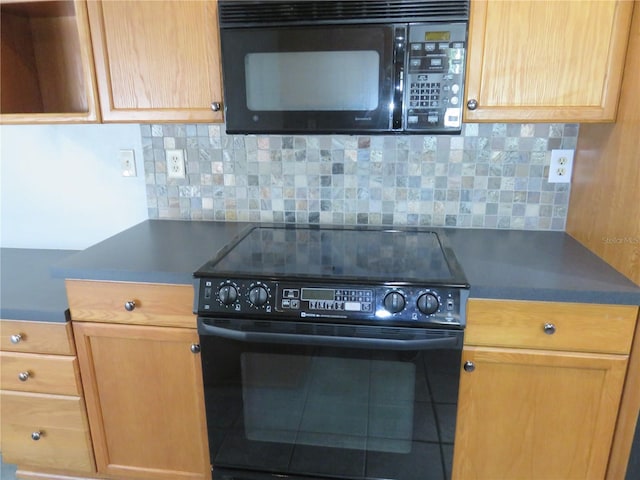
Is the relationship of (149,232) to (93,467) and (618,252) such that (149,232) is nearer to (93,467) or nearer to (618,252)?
(93,467)

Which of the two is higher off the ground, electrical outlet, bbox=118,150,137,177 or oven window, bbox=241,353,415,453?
electrical outlet, bbox=118,150,137,177

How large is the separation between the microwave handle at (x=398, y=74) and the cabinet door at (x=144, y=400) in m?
0.87

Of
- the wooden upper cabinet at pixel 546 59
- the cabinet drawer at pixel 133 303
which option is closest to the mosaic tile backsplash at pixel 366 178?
the wooden upper cabinet at pixel 546 59

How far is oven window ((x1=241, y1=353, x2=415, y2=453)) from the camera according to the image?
122 centimetres

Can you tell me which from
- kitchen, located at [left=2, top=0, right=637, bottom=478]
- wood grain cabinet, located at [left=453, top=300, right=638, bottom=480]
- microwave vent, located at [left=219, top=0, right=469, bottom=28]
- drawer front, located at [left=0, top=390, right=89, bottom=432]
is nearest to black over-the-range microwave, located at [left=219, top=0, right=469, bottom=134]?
microwave vent, located at [left=219, top=0, right=469, bottom=28]

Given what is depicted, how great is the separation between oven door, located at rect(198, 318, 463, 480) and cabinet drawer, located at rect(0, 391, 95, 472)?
49 cm

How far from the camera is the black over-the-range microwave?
4.02 ft

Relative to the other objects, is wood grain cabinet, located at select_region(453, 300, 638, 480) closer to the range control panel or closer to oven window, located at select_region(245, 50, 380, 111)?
the range control panel

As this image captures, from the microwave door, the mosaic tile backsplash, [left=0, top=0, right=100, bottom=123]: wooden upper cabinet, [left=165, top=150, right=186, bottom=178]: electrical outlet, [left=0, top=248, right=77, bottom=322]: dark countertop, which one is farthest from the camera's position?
[left=165, top=150, right=186, bottom=178]: electrical outlet

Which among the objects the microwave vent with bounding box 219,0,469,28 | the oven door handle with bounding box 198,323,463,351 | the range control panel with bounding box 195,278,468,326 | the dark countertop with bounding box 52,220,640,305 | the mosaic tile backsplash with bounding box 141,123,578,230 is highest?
the microwave vent with bounding box 219,0,469,28

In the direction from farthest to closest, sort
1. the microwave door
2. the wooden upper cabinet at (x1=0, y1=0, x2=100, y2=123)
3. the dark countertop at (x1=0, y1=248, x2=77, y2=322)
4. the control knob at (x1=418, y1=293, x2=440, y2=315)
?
the wooden upper cabinet at (x1=0, y1=0, x2=100, y2=123) → the dark countertop at (x1=0, y1=248, x2=77, y2=322) → the microwave door → the control knob at (x1=418, y1=293, x2=440, y2=315)

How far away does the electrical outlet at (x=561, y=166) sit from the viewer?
1567 mm

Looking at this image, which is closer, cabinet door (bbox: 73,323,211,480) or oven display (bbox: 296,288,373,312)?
oven display (bbox: 296,288,373,312)

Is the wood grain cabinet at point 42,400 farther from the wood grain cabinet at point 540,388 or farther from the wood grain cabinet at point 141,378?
the wood grain cabinet at point 540,388
